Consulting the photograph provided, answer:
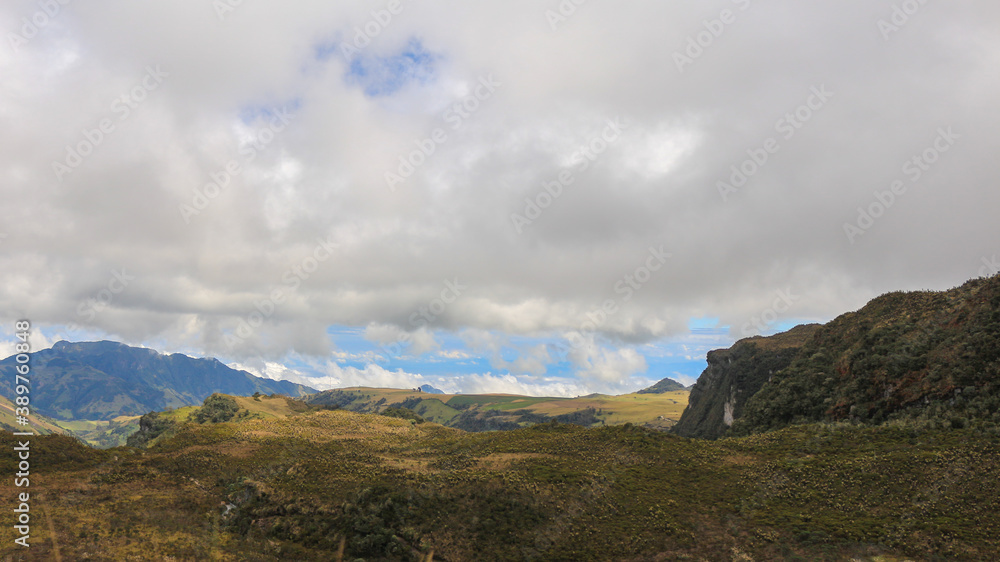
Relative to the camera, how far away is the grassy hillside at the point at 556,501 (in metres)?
35.1

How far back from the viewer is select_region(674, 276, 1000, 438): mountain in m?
52.6

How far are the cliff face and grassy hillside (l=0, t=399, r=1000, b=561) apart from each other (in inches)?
2639

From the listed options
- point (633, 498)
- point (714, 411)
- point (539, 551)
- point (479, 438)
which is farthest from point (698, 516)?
point (714, 411)

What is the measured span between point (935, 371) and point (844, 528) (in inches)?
1441

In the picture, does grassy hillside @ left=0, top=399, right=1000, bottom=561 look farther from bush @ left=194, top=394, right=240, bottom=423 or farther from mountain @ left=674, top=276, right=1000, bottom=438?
bush @ left=194, top=394, right=240, bottom=423

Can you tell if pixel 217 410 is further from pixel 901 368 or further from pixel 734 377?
pixel 734 377

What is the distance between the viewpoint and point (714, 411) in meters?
154

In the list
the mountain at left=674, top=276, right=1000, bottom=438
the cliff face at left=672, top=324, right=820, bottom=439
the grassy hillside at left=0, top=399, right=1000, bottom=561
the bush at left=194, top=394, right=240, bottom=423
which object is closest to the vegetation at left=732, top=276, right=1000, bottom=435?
the mountain at left=674, top=276, right=1000, bottom=438

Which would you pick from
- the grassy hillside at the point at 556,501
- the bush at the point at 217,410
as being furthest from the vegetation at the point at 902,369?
the bush at the point at 217,410

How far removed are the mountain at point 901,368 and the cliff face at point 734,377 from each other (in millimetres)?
25467

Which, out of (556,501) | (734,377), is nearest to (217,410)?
(556,501)

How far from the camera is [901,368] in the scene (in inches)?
2437

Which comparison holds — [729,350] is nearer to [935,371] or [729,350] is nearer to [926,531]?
[935,371]

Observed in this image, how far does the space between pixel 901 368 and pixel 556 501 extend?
52.9 meters
